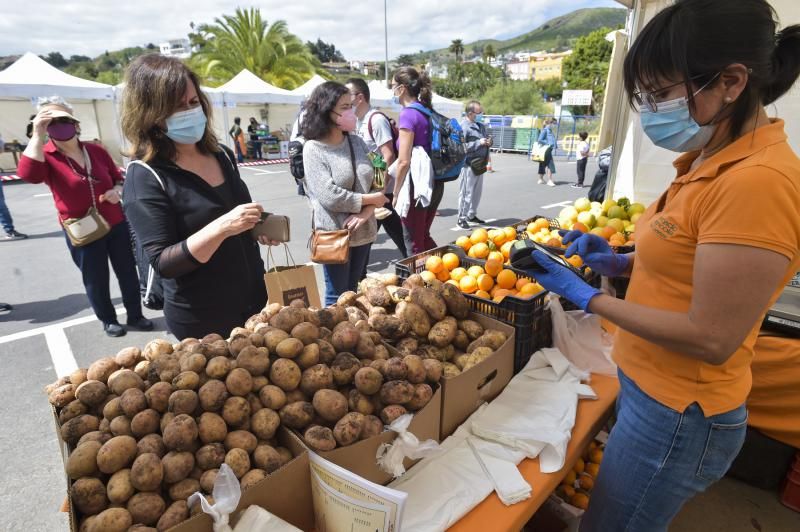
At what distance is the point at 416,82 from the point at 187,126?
100 inches

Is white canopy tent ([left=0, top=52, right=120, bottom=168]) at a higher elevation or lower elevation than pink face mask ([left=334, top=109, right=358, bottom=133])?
higher

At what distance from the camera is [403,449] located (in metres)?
1.38

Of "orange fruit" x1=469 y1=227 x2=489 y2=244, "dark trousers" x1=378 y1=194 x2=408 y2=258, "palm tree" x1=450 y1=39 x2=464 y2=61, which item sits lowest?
"dark trousers" x1=378 y1=194 x2=408 y2=258

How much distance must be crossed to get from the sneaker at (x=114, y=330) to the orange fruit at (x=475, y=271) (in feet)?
12.2

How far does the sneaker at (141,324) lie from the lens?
4.54 m

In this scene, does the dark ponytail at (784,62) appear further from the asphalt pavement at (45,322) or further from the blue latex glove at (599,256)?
the asphalt pavement at (45,322)

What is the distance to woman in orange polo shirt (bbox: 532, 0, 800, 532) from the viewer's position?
103 cm

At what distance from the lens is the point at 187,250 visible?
1900 mm

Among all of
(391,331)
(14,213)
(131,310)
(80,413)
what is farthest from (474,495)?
(14,213)

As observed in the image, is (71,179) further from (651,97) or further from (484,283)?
(651,97)

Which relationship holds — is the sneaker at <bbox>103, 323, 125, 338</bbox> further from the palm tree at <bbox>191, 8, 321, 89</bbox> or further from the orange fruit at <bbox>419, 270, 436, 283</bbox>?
the palm tree at <bbox>191, 8, 321, 89</bbox>

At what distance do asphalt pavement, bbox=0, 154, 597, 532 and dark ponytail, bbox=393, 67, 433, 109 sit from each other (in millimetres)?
2153

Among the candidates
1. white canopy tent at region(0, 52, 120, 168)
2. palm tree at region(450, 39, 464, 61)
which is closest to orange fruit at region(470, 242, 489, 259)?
white canopy tent at region(0, 52, 120, 168)

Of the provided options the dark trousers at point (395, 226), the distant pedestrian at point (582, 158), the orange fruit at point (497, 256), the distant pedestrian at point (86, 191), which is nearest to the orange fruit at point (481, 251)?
the orange fruit at point (497, 256)
